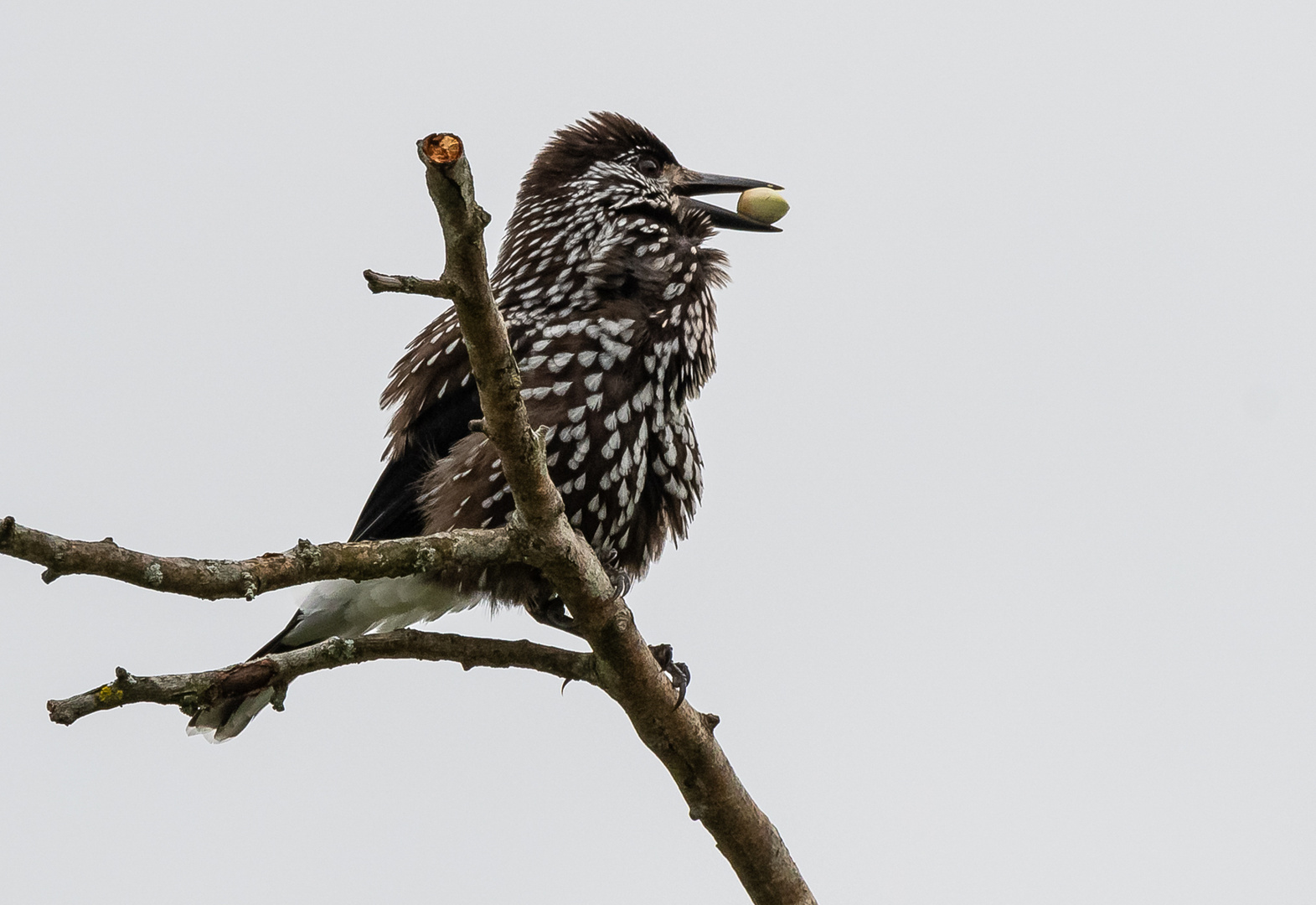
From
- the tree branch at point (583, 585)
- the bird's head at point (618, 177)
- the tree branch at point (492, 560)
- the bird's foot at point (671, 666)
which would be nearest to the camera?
the tree branch at point (492, 560)

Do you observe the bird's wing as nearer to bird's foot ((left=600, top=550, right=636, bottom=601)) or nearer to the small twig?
bird's foot ((left=600, top=550, right=636, bottom=601))

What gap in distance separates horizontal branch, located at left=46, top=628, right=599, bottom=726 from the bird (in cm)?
34

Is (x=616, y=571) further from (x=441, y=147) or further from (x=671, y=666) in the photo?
(x=441, y=147)

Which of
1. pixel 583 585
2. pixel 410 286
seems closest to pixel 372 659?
pixel 583 585

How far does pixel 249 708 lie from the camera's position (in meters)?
4.58

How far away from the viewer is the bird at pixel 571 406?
4496mm

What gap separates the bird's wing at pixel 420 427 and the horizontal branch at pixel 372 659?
71 cm

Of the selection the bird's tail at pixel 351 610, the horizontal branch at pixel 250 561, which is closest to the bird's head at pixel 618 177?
the bird's tail at pixel 351 610

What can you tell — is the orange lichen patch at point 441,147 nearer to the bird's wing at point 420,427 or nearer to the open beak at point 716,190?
the bird's wing at point 420,427

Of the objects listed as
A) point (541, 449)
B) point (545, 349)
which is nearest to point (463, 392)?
point (545, 349)

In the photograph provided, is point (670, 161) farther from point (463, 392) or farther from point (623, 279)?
point (463, 392)

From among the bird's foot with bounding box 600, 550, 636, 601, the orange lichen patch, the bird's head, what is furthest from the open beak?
the orange lichen patch

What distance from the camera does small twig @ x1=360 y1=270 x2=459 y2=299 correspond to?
2.75 metres

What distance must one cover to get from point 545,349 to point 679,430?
57 centimetres
